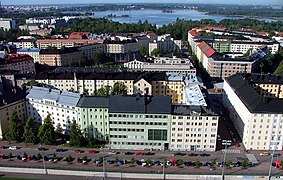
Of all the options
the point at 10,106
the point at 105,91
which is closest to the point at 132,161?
the point at 105,91

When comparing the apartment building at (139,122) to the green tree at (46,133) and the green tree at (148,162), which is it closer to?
the green tree at (148,162)

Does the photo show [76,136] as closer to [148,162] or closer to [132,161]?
[132,161]

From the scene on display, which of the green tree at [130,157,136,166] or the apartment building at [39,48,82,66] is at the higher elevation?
the apartment building at [39,48,82,66]

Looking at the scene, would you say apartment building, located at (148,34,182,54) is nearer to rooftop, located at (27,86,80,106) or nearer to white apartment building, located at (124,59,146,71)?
white apartment building, located at (124,59,146,71)

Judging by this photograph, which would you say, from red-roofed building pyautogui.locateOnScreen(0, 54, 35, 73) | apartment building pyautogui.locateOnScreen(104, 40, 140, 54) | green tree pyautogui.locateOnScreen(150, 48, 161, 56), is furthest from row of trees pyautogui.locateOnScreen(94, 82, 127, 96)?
apartment building pyautogui.locateOnScreen(104, 40, 140, 54)

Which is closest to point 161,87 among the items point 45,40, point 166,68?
point 166,68

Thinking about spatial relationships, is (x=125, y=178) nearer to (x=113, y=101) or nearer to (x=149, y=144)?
(x=149, y=144)
